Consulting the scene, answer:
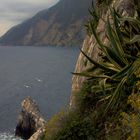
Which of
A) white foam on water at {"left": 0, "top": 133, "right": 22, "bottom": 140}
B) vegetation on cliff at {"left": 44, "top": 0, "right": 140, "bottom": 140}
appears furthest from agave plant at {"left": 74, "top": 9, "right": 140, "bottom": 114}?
white foam on water at {"left": 0, "top": 133, "right": 22, "bottom": 140}

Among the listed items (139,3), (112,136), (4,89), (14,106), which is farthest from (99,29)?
(4,89)

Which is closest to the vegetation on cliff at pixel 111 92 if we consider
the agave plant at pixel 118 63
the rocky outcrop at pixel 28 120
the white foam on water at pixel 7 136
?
the agave plant at pixel 118 63

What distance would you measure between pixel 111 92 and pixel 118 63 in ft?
2.91

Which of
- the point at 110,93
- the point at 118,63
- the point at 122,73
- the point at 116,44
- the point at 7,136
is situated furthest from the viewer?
the point at 7,136

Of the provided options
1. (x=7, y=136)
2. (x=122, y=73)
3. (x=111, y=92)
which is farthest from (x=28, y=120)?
(x=122, y=73)

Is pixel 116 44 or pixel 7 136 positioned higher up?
pixel 116 44

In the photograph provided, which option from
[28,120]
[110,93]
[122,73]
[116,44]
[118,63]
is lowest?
[28,120]

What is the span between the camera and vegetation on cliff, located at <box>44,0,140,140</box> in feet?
38.1

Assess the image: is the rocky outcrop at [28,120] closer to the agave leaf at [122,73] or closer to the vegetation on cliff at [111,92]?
the vegetation on cliff at [111,92]

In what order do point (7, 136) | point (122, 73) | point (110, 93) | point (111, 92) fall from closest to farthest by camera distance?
point (122, 73) → point (111, 92) → point (110, 93) → point (7, 136)

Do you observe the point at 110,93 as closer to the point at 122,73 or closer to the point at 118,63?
the point at 118,63

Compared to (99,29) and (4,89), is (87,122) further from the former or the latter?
(4,89)

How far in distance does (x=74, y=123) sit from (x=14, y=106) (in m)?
53.5

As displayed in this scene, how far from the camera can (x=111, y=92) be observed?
12.7 m
